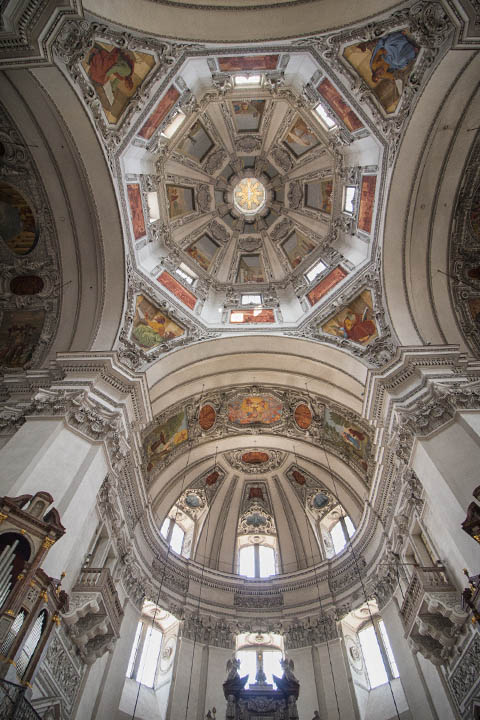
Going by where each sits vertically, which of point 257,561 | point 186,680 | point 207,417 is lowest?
point 186,680

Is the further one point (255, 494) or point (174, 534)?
point (255, 494)

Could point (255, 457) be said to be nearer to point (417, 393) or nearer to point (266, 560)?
point (266, 560)

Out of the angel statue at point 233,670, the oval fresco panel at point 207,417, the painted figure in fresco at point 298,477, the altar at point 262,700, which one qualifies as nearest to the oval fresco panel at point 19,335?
the oval fresco panel at point 207,417

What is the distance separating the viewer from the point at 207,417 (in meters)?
17.4

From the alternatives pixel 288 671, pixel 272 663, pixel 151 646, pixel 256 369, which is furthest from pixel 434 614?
pixel 256 369

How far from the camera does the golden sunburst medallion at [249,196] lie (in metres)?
20.3

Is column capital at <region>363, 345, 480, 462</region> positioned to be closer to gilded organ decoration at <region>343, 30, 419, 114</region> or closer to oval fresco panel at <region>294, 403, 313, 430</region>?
oval fresco panel at <region>294, 403, 313, 430</region>

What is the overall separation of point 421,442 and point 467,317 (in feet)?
18.0

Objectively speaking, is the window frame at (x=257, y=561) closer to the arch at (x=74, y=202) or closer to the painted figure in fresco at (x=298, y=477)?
the painted figure in fresco at (x=298, y=477)

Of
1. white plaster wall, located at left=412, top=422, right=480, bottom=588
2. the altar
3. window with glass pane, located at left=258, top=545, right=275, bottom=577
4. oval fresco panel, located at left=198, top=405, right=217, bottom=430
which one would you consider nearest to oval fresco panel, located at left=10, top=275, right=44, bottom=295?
oval fresco panel, located at left=198, top=405, right=217, bottom=430

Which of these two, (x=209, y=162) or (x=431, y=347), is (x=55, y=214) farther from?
(x=431, y=347)

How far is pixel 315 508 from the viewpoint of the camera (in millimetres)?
18812

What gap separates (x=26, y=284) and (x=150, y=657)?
12.4 metres

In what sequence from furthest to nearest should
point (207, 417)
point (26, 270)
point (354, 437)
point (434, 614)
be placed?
point (207, 417), point (354, 437), point (26, 270), point (434, 614)
